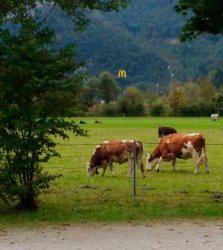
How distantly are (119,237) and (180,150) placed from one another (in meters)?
15.5

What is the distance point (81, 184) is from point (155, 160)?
20.8ft

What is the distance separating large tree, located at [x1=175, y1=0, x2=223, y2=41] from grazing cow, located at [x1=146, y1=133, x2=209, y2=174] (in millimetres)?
9985

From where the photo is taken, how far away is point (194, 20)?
16.6m

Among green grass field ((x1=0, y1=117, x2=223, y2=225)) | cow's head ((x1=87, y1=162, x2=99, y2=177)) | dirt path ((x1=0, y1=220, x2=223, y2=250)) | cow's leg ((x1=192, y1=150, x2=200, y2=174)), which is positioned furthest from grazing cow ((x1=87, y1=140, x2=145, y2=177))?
dirt path ((x1=0, y1=220, x2=223, y2=250))

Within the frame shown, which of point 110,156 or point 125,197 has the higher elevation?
point 110,156

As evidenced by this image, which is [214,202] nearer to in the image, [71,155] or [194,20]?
[194,20]

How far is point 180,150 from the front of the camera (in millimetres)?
26828

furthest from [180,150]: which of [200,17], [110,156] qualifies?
[200,17]

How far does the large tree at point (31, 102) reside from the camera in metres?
14.4

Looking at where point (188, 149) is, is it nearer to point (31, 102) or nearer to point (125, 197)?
point (125, 197)

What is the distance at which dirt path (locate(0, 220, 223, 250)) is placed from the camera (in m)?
10.9

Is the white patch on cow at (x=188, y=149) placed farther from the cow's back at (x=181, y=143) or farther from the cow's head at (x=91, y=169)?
the cow's head at (x=91, y=169)

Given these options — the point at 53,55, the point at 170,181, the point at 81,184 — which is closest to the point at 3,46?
the point at 53,55

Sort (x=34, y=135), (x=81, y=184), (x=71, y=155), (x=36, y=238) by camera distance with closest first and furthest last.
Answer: (x=36, y=238), (x=34, y=135), (x=81, y=184), (x=71, y=155)
